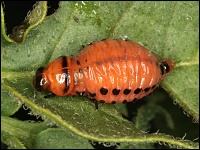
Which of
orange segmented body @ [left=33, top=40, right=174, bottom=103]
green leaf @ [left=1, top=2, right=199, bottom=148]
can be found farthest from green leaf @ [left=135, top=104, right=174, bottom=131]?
orange segmented body @ [left=33, top=40, right=174, bottom=103]

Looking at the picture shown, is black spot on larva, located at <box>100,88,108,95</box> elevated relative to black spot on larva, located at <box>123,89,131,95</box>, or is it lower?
elevated

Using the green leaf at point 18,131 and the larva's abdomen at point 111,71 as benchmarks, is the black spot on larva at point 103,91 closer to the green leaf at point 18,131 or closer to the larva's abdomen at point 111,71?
the larva's abdomen at point 111,71

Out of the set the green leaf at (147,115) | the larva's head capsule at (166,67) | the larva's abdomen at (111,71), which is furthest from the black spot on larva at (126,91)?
the green leaf at (147,115)

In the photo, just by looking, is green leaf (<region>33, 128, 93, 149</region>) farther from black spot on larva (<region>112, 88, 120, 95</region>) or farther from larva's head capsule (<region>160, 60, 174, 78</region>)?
larva's head capsule (<region>160, 60, 174, 78</region>)

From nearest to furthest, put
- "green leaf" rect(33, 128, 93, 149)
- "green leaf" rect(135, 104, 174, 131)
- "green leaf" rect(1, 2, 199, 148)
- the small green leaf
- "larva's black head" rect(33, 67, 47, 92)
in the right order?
"green leaf" rect(1, 2, 199, 148), the small green leaf, "larva's black head" rect(33, 67, 47, 92), "green leaf" rect(33, 128, 93, 149), "green leaf" rect(135, 104, 174, 131)

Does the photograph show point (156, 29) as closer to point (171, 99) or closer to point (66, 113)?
point (171, 99)

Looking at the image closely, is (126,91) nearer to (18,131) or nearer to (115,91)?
(115,91)

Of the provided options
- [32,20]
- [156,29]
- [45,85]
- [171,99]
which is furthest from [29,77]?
[171,99]
